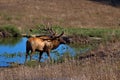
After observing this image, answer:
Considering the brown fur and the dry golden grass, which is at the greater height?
the brown fur

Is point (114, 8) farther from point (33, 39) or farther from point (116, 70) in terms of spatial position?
point (116, 70)

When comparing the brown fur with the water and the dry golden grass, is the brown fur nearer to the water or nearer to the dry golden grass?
the water

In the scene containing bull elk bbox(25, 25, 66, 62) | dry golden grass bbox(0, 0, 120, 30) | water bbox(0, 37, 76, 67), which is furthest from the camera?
dry golden grass bbox(0, 0, 120, 30)

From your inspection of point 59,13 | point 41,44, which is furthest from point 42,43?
point 59,13

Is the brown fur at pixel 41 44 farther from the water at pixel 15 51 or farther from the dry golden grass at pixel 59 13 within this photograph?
the dry golden grass at pixel 59 13

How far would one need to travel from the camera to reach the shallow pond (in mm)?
23192

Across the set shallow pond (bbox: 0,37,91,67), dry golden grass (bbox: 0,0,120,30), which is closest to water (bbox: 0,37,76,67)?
shallow pond (bbox: 0,37,91,67)

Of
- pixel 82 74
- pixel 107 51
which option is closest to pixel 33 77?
pixel 82 74

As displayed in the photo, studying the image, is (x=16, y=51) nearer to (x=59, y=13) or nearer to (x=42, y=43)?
(x=42, y=43)

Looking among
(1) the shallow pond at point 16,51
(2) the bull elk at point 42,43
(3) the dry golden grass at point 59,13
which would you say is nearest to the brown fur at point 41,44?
(2) the bull elk at point 42,43

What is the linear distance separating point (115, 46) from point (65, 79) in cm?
1140

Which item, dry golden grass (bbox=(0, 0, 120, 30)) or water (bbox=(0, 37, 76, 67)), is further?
dry golden grass (bbox=(0, 0, 120, 30))

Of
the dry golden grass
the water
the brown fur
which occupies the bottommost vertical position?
the dry golden grass

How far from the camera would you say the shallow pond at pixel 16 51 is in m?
23.2
